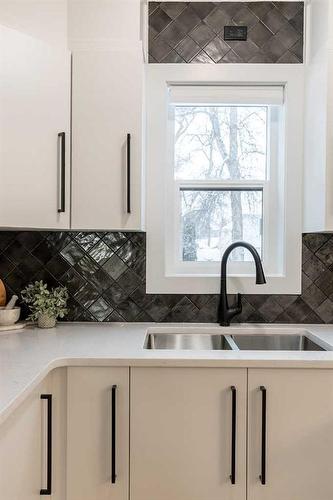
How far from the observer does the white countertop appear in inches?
52.2

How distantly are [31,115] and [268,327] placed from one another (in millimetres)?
1473

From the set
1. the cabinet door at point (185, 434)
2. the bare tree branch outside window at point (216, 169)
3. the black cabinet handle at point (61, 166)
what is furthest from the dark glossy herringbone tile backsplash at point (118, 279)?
the cabinet door at point (185, 434)

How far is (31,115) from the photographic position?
70.6 inches

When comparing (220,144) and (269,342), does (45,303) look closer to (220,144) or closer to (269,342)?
(269,342)

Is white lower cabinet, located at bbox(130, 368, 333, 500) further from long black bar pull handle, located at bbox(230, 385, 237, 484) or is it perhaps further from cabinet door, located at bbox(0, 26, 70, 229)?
cabinet door, located at bbox(0, 26, 70, 229)

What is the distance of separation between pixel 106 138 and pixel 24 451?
1.25 meters

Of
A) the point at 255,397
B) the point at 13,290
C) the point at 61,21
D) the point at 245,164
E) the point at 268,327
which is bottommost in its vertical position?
the point at 255,397

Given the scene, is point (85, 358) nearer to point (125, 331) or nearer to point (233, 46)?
point (125, 331)

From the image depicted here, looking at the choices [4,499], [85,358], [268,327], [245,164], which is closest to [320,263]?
[268,327]

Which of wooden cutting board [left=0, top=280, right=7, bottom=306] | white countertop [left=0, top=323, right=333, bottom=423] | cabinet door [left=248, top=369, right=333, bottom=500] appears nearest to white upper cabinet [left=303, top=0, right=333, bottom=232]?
white countertop [left=0, top=323, right=333, bottom=423]

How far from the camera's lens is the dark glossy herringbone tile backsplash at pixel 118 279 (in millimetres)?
2199

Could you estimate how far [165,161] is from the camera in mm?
2215

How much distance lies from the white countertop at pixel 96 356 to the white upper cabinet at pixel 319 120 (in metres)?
0.58

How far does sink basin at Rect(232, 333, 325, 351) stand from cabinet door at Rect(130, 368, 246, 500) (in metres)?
0.55
